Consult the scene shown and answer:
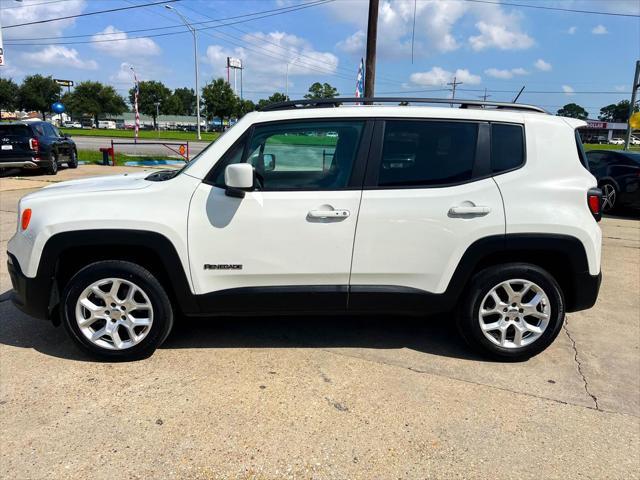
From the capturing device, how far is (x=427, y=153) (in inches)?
136

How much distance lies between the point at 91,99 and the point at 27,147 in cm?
7891

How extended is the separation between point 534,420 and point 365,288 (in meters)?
1.34

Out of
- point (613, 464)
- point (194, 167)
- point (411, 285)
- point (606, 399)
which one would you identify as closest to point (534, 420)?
point (613, 464)

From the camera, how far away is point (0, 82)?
75438 millimetres

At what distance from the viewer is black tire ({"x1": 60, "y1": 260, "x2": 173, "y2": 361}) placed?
3355mm

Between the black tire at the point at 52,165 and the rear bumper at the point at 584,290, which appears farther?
the black tire at the point at 52,165

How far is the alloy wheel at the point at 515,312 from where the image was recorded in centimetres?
353

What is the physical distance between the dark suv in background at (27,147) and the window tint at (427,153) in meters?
14.5

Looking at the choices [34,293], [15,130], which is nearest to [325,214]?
[34,293]

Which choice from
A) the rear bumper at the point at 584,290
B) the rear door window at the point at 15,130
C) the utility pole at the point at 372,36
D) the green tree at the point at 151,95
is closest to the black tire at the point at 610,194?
the utility pole at the point at 372,36

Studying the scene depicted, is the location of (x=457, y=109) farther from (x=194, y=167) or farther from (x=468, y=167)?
(x=194, y=167)

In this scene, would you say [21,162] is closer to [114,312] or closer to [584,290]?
[114,312]

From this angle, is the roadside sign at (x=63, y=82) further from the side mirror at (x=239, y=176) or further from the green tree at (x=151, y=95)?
the side mirror at (x=239, y=176)

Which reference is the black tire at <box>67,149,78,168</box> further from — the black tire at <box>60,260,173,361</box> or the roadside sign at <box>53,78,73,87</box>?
the roadside sign at <box>53,78,73,87</box>
